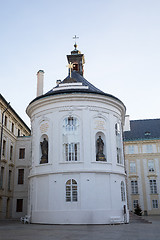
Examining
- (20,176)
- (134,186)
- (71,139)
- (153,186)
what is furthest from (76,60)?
(153,186)

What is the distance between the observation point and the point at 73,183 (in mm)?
21828

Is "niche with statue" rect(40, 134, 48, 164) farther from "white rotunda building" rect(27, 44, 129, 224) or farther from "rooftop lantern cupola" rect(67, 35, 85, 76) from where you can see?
"rooftop lantern cupola" rect(67, 35, 85, 76)

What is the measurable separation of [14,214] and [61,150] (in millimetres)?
15536

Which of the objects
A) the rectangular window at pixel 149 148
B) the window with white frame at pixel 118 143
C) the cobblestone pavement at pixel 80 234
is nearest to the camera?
the cobblestone pavement at pixel 80 234

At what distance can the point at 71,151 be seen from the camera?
22.8m

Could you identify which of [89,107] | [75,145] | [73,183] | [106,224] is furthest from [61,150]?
[106,224]

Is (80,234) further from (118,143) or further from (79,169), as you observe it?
(118,143)

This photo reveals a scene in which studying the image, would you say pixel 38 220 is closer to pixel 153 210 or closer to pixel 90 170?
pixel 90 170

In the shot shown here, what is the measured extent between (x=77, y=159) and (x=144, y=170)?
23.1 meters

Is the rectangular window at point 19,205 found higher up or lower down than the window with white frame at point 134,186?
lower down

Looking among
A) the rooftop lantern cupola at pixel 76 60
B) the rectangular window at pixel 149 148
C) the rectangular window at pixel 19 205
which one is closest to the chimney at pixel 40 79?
the rooftop lantern cupola at pixel 76 60

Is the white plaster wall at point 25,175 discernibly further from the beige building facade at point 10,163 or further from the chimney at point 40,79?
the chimney at point 40,79

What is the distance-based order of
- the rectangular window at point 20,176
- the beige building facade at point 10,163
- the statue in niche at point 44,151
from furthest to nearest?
1. the rectangular window at point 20,176
2. the beige building facade at point 10,163
3. the statue in niche at point 44,151

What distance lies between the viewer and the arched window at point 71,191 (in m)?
21.4
